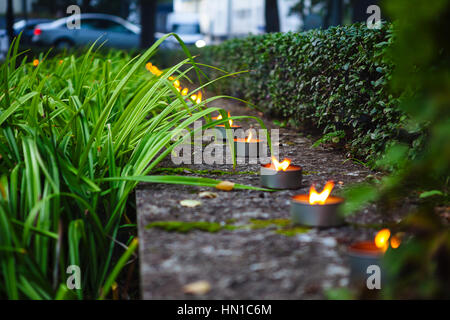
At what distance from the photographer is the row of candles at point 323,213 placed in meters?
1.38

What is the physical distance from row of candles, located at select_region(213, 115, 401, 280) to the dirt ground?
38 mm

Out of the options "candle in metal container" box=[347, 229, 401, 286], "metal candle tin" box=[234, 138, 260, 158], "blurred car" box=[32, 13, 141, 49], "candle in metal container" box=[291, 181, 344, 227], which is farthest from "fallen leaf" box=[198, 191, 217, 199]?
"blurred car" box=[32, 13, 141, 49]

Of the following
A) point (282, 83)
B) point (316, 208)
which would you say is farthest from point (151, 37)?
point (316, 208)

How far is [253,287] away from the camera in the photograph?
1.32 metres

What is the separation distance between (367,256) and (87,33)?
1663 centimetres

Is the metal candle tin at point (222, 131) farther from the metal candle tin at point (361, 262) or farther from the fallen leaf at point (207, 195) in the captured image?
the metal candle tin at point (361, 262)

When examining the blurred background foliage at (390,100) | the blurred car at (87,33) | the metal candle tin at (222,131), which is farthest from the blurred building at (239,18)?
the metal candle tin at (222,131)

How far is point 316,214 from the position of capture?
1685 millimetres

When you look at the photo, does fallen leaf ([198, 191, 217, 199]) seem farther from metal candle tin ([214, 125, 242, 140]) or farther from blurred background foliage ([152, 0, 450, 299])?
metal candle tin ([214, 125, 242, 140])

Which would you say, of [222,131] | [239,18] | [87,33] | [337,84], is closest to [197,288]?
[222,131]

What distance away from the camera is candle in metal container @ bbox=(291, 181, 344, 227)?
1.68 metres
